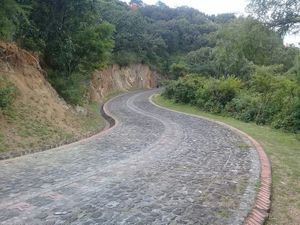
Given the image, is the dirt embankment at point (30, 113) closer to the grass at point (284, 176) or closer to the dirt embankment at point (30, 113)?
the dirt embankment at point (30, 113)

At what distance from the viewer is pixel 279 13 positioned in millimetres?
11570

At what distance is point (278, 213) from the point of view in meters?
6.56

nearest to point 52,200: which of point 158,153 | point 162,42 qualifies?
point 158,153

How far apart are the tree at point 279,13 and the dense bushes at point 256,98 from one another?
27.0 feet

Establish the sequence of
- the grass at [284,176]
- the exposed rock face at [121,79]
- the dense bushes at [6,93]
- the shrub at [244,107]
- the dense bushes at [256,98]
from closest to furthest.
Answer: the grass at [284,176] < the dense bushes at [6,93] < the dense bushes at [256,98] < the shrub at [244,107] < the exposed rock face at [121,79]

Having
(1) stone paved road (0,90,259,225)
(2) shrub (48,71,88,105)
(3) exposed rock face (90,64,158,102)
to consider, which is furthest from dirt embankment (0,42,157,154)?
(3) exposed rock face (90,64,158,102)

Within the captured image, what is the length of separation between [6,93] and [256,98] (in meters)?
16.0

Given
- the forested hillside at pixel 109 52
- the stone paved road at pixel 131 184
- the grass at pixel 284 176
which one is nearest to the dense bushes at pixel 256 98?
the forested hillside at pixel 109 52

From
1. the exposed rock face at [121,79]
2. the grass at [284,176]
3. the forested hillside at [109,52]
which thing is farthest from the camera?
the exposed rock face at [121,79]

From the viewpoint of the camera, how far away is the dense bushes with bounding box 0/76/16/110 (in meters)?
12.9

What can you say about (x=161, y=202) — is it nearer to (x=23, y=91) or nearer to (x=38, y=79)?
(x=23, y=91)

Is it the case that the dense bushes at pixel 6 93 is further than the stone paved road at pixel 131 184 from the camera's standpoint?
Yes

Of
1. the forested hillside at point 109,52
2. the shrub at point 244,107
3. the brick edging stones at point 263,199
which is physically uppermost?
the forested hillside at point 109,52

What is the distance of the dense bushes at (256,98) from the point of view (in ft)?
65.2
